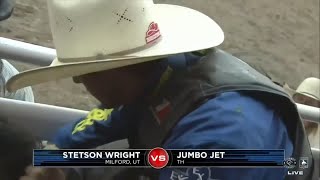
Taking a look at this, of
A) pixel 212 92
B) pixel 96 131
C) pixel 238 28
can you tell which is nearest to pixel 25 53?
pixel 96 131

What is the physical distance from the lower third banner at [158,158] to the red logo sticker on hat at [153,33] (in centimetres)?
23

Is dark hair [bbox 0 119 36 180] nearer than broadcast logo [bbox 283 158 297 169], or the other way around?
broadcast logo [bbox 283 158 297 169]

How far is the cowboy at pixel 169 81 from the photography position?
4.34 feet

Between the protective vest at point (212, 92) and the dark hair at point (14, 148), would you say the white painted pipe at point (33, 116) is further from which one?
the protective vest at point (212, 92)

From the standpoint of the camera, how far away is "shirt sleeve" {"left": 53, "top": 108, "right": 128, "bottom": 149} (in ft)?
4.86

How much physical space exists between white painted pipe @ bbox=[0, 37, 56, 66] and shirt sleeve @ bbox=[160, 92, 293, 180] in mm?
403

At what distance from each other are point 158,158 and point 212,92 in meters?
0.21

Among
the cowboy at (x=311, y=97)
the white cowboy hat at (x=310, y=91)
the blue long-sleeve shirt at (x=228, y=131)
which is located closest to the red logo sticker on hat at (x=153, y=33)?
the blue long-sleeve shirt at (x=228, y=131)

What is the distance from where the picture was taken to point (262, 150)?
4.51 ft

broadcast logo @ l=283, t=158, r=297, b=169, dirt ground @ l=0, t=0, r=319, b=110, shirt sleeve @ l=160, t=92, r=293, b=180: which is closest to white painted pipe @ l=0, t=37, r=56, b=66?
dirt ground @ l=0, t=0, r=319, b=110

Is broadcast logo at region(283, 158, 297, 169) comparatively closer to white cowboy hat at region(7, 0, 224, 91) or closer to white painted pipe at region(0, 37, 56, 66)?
white cowboy hat at region(7, 0, 224, 91)

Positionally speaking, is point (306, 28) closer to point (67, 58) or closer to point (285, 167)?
point (285, 167)

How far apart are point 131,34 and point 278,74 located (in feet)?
3.89

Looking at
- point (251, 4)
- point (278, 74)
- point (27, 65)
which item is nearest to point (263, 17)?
point (251, 4)
